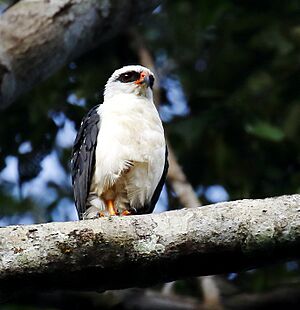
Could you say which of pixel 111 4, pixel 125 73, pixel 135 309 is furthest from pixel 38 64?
pixel 135 309

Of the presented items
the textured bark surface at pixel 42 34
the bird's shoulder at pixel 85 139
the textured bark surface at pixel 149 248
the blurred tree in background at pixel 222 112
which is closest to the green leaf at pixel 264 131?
the blurred tree in background at pixel 222 112

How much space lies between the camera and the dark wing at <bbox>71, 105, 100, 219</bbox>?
17.5ft

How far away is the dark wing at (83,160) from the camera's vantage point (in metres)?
5.34

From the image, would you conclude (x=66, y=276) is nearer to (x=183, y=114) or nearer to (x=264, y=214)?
(x=264, y=214)

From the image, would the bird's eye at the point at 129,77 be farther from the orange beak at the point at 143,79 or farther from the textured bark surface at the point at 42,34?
the textured bark surface at the point at 42,34

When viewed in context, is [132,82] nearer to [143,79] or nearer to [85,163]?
[143,79]

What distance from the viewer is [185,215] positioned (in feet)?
10.3

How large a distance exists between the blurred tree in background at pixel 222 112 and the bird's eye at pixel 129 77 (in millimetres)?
355

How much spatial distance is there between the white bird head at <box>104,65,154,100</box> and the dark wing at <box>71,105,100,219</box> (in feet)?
2.34

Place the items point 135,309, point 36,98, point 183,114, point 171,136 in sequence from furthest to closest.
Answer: point 183,114 → point 171,136 → point 36,98 → point 135,309

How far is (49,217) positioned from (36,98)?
1498 millimetres

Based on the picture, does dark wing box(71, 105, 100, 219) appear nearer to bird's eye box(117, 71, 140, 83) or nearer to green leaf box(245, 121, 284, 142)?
bird's eye box(117, 71, 140, 83)

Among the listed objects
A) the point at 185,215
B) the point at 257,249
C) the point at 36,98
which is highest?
the point at 36,98

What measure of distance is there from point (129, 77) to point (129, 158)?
49.1 inches
